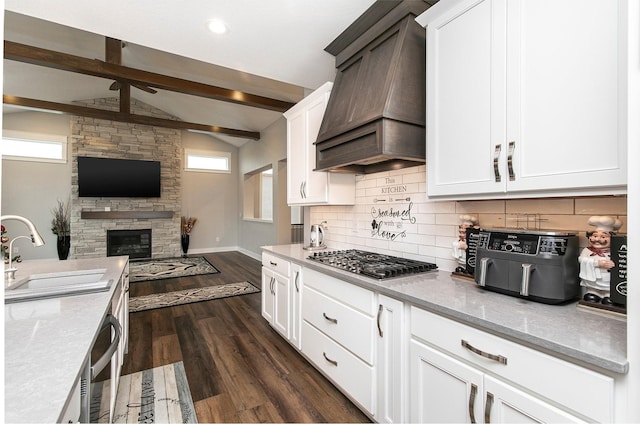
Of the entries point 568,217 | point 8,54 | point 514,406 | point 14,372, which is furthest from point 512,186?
point 8,54

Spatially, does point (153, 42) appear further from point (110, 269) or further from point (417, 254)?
point (417, 254)

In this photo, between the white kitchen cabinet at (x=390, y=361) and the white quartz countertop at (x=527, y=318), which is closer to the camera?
the white quartz countertop at (x=527, y=318)

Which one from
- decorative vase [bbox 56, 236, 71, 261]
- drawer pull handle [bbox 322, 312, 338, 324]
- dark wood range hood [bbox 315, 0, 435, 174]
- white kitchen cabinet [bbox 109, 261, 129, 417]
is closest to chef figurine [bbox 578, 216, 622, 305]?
dark wood range hood [bbox 315, 0, 435, 174]

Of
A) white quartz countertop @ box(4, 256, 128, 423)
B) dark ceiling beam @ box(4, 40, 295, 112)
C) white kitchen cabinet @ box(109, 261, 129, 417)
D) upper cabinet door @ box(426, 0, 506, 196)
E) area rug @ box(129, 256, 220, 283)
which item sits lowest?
area rug @ box(129, 256, 220, 283)

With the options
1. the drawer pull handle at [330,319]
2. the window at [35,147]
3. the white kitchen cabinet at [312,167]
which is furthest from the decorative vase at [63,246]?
the drawer pull handle at [330,319]

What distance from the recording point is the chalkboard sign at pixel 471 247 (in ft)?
5.58

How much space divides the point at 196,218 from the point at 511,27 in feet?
26.1

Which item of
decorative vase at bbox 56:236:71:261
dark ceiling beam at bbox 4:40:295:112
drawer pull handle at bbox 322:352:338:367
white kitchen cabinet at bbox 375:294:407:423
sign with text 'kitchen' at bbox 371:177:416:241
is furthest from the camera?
decorative vase at bbox 56:236:71:261

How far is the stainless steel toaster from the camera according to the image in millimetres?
1289

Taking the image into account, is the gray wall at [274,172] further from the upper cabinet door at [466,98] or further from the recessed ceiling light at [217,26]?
the upper cabinet door at [466,98]

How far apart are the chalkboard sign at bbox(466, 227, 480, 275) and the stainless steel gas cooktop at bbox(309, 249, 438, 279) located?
0.28 metres

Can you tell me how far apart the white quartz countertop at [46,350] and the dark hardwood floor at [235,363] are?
102 centimetres

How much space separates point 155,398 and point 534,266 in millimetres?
2320

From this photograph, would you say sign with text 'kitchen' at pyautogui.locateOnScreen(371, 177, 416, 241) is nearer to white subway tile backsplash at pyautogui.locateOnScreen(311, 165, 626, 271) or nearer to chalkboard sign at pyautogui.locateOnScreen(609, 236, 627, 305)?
white subway tile backsplash at pyautogui.locateOnScreen(311, 165, 626, 271)
